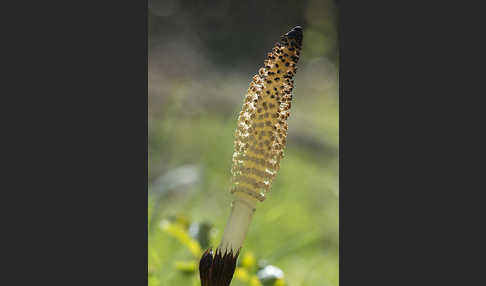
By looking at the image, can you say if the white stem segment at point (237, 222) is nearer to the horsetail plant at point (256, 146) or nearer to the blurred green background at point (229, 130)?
the horsetail plant at point (256, 146)

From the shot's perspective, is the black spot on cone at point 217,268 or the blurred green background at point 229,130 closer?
the black spot on cone at point 217,268

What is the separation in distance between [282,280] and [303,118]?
0.88 meters

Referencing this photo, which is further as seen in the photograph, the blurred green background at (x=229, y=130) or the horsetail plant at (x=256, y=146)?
the blurred green background at (x=229, y=130)

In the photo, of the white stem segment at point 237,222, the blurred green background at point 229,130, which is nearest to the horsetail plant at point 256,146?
the white stem segment at point 237,222

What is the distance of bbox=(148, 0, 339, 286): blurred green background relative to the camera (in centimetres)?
312

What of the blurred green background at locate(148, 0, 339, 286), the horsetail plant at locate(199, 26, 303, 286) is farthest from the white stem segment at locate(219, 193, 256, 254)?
the blurred green background at locate(148, 0, 339, 286)

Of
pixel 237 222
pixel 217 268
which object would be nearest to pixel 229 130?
pixel 237 222

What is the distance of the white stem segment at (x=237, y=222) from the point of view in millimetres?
2416

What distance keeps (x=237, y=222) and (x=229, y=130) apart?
865 millimetres

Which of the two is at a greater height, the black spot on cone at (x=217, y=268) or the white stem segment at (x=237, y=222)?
the white stem segment at (x=237, y=222)

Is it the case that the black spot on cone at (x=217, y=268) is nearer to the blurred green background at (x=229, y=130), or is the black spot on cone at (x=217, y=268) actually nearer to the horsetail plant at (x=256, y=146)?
the horsetail plant at (x=256, y=146)

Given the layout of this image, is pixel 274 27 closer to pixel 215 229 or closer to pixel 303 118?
pixel 303 118

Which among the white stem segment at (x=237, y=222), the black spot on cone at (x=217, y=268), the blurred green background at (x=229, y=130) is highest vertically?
the blurred green background at (x=229, y=130)

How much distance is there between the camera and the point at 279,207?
330 centimetres
